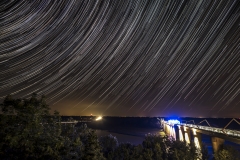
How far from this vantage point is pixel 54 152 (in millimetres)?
8852

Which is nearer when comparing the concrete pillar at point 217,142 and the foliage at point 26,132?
the foliage at point 26,132

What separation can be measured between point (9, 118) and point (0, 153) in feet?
4.65

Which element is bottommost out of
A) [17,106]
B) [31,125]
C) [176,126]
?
[31,125]

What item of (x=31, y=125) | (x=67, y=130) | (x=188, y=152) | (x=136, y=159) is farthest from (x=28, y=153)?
(x=188, y=152)

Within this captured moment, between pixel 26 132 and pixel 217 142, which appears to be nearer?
pixel 26 132

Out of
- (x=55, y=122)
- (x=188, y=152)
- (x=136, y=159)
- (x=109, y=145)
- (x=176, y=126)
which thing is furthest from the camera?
(x=176, y=126)

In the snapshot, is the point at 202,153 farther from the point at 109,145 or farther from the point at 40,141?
the point at 40,141

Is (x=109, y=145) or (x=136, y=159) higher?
(x=109, y=145)

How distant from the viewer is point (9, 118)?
27.8ft

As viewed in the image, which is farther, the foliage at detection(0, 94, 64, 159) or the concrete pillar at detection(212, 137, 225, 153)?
the concrete pillar at detection(212, 137, 225, 153)

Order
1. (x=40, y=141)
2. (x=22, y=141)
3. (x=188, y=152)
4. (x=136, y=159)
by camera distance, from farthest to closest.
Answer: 1. (x=188, y=152)
2. (x=136, y=159)
3. (x=40, y=141)
4. (x=22, y=141)

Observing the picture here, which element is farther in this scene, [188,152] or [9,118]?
[188,152]

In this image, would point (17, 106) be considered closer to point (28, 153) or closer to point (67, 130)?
point (28, 153)

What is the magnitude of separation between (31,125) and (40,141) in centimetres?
84
